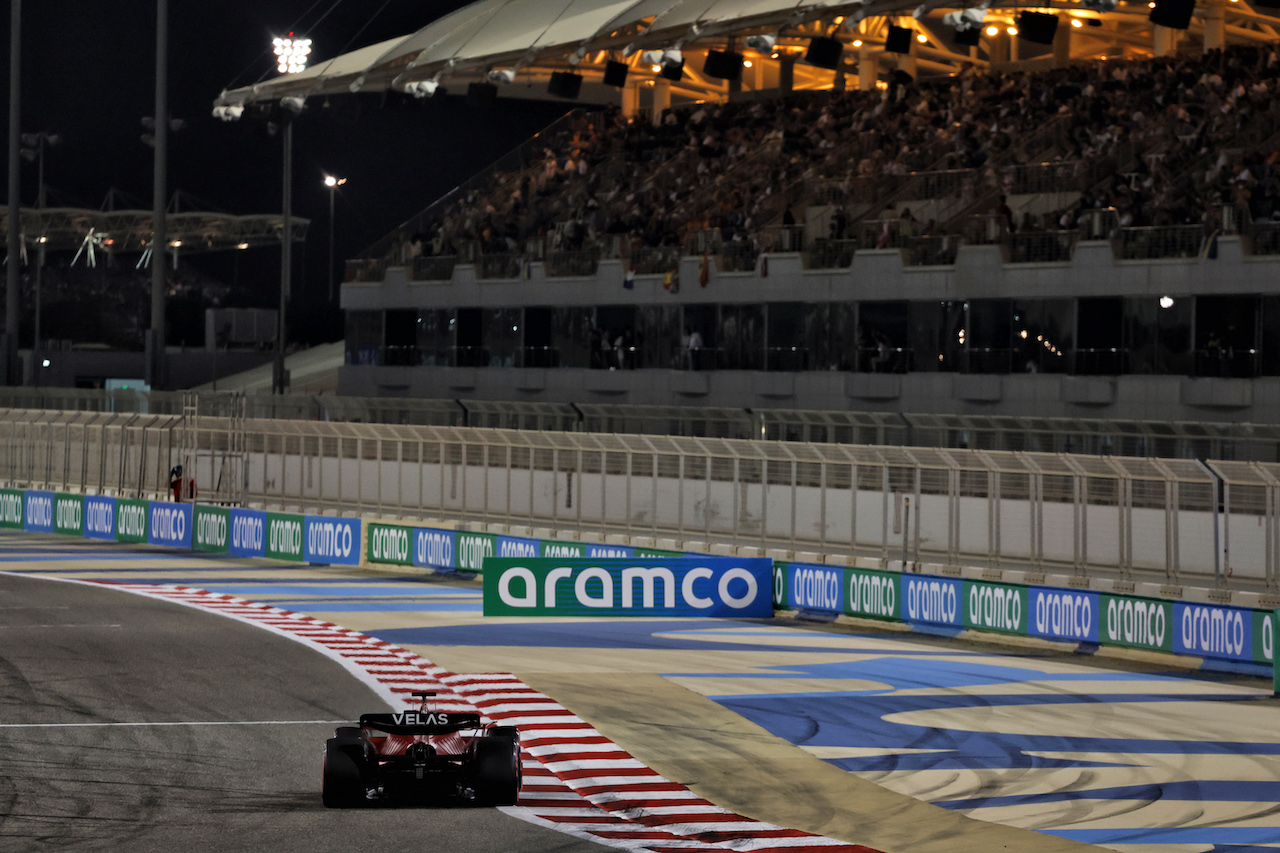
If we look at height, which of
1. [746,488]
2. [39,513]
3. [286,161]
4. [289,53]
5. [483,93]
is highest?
[289,53]

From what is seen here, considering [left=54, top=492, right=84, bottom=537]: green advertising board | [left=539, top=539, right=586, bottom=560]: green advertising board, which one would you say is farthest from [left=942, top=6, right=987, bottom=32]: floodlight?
[left=54, top=492, right=84, bottom=537]: green advertising board

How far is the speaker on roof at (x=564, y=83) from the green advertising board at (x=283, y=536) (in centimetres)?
2472

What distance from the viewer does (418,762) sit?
36.5 feet

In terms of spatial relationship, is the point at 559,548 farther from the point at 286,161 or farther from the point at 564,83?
the point at 286,161

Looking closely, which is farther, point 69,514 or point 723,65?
point 723,65

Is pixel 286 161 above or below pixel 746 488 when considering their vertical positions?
above

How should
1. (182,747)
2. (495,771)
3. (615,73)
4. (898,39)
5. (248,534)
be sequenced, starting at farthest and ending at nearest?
(615,73), (898,39), (248,534), (182,747), (495,771)

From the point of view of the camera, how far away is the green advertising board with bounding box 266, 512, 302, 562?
30.3 metres

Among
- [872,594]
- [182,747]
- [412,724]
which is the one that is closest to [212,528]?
[872,594]

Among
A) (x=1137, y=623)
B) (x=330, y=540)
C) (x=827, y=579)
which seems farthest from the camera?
(x=330, y=540)

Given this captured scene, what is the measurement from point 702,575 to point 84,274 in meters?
92.1

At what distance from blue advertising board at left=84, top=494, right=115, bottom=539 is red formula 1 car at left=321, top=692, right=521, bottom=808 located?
80.0ft

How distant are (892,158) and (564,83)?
1272 cm

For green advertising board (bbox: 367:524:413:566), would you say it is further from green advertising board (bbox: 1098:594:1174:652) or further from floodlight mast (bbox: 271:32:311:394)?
floodlight mast (bbox: 271:32:311:394)
